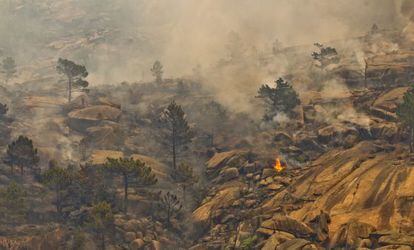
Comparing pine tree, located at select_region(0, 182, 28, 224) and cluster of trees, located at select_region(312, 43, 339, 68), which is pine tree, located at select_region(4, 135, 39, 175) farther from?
cluster of trees, located at select_region(312, 43, 339, 68)

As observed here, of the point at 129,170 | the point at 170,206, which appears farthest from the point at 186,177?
the point at 129,170

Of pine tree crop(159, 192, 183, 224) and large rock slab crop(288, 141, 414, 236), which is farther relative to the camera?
pine tree crop(159, 192, 183, 224)

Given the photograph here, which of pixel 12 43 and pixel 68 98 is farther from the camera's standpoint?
pixel 12 43

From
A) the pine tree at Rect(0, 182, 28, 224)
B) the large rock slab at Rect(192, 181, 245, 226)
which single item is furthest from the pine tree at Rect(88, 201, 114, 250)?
the large rock slab at Rect(192, 181, 245, 226)

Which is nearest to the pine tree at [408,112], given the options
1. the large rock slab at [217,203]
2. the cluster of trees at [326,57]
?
the large rock slab at [217,203]

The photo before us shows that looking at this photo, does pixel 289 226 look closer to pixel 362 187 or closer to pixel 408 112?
pixel 362 187

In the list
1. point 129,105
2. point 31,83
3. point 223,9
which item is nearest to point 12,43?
point 31,83

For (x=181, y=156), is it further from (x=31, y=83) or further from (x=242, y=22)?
(x=242, y=22)

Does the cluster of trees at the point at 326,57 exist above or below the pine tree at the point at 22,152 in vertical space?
above

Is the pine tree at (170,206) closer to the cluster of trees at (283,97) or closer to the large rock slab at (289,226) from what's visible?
the large rock slab at (289,226)

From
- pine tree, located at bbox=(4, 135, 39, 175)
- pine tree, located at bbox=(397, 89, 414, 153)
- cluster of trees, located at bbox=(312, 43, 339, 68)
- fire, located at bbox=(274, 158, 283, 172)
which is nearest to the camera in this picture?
pine tree, located at bbox=(397, 89, 414, 153)

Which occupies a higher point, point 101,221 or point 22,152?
point 22,152
